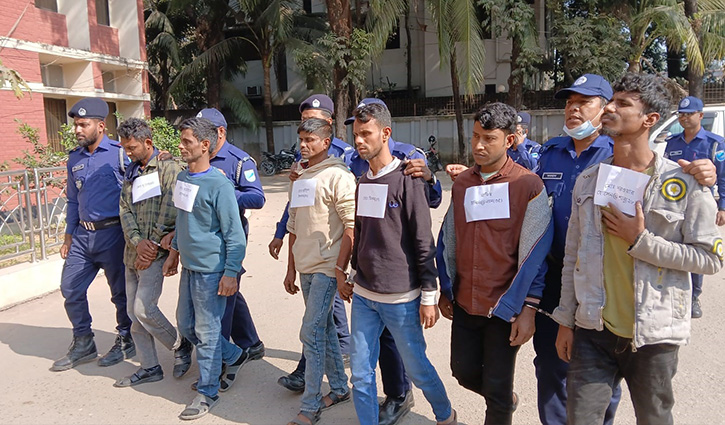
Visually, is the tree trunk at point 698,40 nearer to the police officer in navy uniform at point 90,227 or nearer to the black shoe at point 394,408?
the black shoe at point 394,408

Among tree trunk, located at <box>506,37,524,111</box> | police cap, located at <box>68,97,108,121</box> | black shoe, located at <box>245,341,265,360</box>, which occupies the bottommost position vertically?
black shoe, located at <box>245,341,265,360</box>

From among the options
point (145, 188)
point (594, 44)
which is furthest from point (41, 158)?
point (594, 44)

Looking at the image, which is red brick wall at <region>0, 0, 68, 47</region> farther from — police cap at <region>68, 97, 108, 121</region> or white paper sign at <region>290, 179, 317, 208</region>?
white paper sign at <region>290, 179, 317, 208</region>

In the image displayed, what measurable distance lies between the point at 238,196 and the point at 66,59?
466 inches

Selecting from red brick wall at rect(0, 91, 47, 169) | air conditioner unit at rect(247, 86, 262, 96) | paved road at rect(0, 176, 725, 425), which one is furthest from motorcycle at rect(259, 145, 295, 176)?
paved road at rect(0, 176, 725, 425)

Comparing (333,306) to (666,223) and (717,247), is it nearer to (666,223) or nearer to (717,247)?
(666,223)

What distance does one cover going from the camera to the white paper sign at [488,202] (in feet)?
9.18

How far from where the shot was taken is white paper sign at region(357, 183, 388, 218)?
3086mm

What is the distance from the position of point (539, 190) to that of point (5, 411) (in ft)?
12.4

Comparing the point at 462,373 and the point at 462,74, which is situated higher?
the point at 462,74

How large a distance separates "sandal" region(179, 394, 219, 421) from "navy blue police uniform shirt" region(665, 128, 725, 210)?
5.01m

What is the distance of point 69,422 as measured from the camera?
374cm

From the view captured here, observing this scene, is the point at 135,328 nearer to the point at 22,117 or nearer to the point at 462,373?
the point at 462,373

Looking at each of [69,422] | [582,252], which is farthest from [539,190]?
[69,422]
